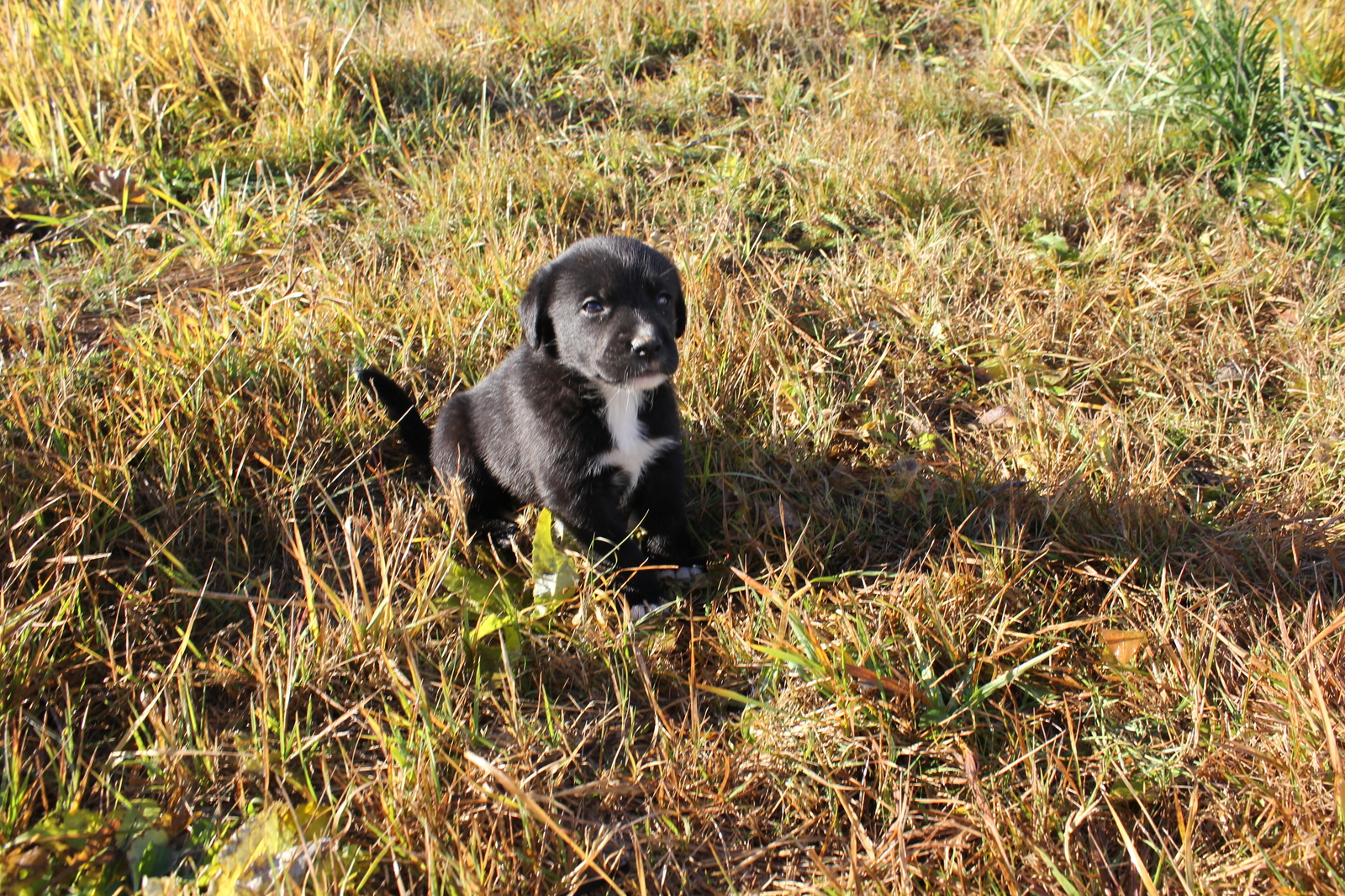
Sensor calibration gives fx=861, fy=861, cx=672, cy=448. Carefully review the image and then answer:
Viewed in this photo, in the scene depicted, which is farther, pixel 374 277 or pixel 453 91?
pixel 453 91

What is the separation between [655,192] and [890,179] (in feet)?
3.86

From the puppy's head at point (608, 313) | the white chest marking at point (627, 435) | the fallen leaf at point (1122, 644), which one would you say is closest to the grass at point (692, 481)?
the fallen leaf at point (1122, 644)

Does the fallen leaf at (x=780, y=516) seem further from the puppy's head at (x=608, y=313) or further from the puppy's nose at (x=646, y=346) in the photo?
the puppy's nose at (x=646, y=346)

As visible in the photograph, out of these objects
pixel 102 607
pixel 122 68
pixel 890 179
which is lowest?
pixel 102 607

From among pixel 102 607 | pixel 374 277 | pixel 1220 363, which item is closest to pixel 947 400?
pixel 1220 363

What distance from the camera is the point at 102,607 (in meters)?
2.47

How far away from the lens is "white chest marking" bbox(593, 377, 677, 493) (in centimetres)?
273

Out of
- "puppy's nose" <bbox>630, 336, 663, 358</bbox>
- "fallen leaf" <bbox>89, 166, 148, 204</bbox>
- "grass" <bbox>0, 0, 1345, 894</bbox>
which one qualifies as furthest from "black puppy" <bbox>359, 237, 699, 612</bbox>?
"fallen leaf" <bbox>89, 166, 148, 204</bbox>

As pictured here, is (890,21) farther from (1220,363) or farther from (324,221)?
(324,221)

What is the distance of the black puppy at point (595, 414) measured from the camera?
8.55ft

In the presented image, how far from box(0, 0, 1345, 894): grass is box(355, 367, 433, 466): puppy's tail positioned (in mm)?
117

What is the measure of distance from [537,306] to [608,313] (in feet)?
0.75

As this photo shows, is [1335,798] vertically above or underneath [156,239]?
underneath

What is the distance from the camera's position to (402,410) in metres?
3.09
